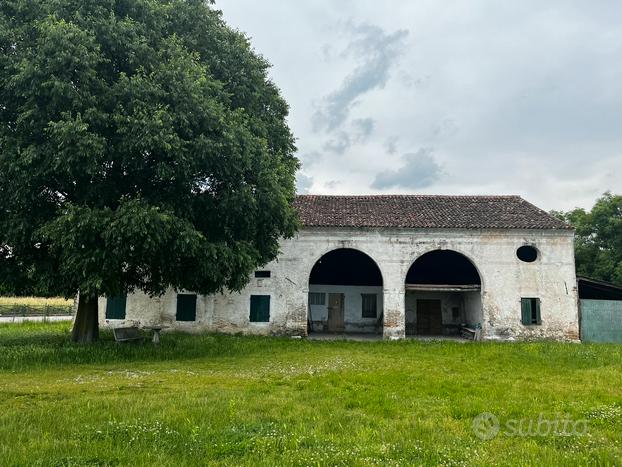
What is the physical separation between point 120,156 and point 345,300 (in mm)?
16190

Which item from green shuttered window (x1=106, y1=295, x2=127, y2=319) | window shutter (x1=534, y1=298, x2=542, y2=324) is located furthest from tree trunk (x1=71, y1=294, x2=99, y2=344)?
window shutter (x1=534, y1=298, x2=542, y2=324)

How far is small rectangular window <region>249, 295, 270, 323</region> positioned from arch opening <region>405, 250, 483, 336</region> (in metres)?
7.92

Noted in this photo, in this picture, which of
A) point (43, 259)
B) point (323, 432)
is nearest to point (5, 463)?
point (323, 432)

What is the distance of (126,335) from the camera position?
1538cm

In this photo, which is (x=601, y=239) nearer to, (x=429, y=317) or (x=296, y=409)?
(x=429, y=317)

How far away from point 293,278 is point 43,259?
10518 millimetres

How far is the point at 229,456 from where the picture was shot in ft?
16.2

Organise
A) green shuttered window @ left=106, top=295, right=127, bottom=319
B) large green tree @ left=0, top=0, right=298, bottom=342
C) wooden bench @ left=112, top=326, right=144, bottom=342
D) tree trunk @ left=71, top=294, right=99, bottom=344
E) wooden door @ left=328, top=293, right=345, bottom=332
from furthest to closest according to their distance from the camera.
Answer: wooden door @ left=328, top=293, right=345, bottom=332, green shuttered window @ left=106, top=295, right=127, bottom=319, tree trunk @ left=71, top=294, right=99, bottom=344, wooden bench @ left=112, top=326, right=144, bottom=342, large green tree @ left=0, top=0, right=298, bottom=342

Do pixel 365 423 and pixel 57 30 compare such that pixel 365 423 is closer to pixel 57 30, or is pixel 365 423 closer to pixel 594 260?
pixel 57 30

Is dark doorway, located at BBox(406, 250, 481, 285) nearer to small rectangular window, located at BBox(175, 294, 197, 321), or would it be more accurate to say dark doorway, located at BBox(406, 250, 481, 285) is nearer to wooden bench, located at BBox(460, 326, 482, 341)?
wooden bench, located at BBox(460, 326, 482, 341)

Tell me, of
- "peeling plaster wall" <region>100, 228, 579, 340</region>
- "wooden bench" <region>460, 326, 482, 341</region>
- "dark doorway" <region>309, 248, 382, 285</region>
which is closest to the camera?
"peeling plaster wall" <region>100, 228, 579, 340</region>

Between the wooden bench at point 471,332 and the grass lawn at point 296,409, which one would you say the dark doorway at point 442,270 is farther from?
the grass lawn at point 296,409

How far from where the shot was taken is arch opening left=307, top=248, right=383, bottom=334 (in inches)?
988

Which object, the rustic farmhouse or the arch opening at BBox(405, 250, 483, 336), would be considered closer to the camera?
the rustic farmhouse
